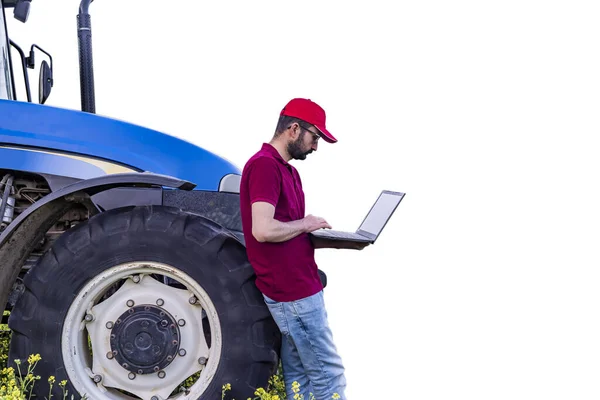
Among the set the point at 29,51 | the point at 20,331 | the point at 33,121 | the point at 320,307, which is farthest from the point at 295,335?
the point at 29,51

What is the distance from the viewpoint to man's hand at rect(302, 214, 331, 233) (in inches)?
193

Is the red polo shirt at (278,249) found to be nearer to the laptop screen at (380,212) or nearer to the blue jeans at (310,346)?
the blue jeans at (310,346)

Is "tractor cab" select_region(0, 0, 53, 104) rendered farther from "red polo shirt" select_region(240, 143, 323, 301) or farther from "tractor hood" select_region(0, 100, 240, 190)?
"red polo shirt" select_region(240, 143, 323, 301)

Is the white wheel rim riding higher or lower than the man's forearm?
lower

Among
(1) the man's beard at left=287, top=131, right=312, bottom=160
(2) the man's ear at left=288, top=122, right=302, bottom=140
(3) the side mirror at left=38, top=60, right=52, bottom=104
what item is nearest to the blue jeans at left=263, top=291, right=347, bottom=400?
(1) the man's beard at left=287, top=131, right=312, bottom=160

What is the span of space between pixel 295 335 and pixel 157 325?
0.83 metres

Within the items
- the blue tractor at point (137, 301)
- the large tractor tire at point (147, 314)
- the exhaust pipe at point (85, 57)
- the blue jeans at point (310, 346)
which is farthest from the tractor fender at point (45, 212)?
the exhaust pipe at point (85, 57)

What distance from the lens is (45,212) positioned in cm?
529

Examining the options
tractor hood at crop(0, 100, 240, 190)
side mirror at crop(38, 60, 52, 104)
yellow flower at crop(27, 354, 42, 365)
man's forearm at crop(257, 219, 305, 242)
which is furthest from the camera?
side mirror at crop(38, 60, 52, 104)

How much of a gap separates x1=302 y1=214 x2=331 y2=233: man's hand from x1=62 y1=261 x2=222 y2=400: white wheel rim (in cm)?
76

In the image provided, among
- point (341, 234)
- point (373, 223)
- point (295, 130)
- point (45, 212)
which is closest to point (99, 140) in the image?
point (45, 212)

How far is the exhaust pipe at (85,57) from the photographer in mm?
6535

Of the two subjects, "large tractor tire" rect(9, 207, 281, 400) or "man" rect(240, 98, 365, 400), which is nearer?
"man" rect(240, 98, 365, 400)

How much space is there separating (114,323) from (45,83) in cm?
257
